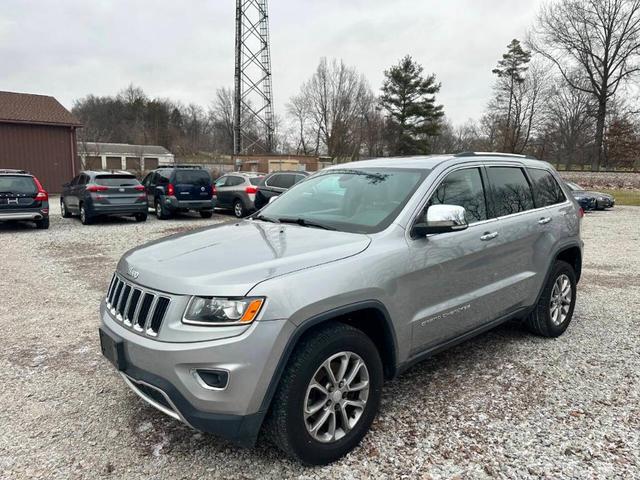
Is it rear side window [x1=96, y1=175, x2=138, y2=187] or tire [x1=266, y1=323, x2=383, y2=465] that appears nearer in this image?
tire [x1=266, y1=323, x2=383, y2=465]

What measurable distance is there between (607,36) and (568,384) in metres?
45.7

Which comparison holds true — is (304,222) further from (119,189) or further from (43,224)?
(43,224)

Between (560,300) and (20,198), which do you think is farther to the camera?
(20,198)

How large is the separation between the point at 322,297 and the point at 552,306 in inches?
120

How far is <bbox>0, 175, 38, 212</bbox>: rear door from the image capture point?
1144 cm

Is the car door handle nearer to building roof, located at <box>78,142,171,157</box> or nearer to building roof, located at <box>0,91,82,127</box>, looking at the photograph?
building roof, located at <box>0,91,82,127</box>

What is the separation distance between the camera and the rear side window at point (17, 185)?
37.7ft

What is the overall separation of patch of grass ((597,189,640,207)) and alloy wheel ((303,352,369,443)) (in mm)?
27770

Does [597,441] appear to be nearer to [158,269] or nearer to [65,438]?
[158,269]

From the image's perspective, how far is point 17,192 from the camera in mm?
11609

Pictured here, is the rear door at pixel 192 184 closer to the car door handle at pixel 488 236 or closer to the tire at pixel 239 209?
the tire at pixel 239 209

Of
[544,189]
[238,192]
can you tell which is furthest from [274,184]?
[544,189]

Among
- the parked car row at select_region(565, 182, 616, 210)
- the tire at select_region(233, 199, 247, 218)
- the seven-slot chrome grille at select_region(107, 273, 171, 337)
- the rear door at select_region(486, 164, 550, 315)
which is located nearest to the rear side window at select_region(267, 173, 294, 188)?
the tire at select_region(233, 199, 247, 218)

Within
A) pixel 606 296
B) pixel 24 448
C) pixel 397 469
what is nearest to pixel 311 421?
pixel 397 469
